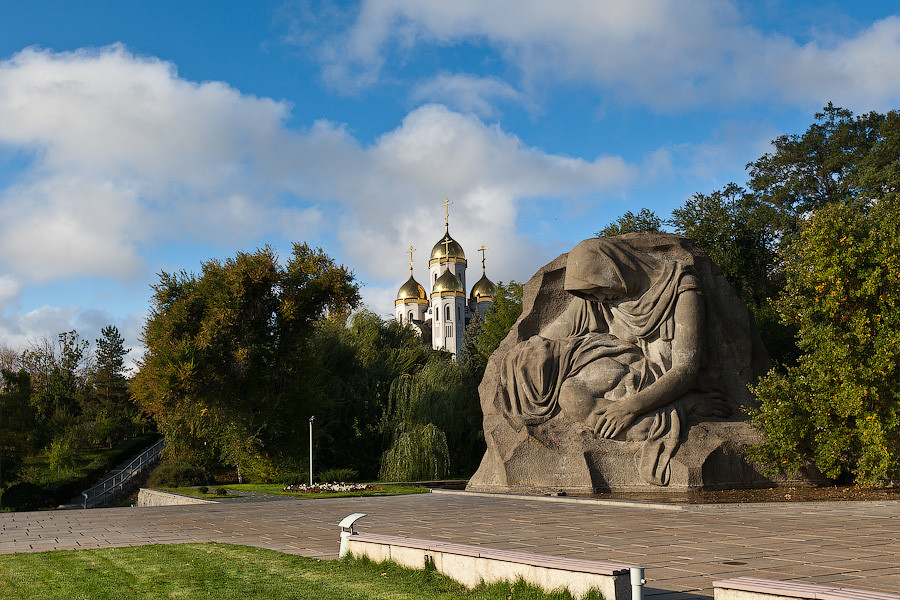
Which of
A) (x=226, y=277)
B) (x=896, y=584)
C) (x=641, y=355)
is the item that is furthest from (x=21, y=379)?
(x=896, y=584)

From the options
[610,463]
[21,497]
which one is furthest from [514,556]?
[21,497]

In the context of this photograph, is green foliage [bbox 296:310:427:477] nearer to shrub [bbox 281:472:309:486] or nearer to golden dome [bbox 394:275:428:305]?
shrub [bbox 281:472:309:486]

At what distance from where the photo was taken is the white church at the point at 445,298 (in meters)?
88.1

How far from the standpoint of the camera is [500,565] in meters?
5.97

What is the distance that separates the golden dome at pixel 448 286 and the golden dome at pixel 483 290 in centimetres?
148

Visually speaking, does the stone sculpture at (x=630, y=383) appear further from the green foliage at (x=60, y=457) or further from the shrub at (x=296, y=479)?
the green foliage at (x=60, y=457)

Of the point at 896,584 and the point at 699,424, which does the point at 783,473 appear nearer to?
the point at 699,424

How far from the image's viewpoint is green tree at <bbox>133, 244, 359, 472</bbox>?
86.1 ft

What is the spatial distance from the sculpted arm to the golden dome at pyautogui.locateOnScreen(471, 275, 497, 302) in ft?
229

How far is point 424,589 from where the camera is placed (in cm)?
610

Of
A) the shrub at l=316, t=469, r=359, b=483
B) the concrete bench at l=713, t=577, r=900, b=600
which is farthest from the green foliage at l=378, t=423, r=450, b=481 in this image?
the concrete bench at l=713, t=577, r=900, b=600

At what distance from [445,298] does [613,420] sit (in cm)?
7277

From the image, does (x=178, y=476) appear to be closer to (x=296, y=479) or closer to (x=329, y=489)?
(x=296, y=479)

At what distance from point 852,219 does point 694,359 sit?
449 cm
